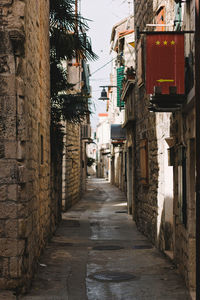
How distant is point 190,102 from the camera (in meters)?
7.11

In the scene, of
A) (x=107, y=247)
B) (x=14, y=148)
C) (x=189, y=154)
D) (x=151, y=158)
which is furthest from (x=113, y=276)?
(x=151, y=158)

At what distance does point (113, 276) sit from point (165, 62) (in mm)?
3611

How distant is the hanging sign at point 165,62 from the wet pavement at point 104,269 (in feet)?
9.82

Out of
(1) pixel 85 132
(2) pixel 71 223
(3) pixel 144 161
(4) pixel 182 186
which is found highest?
(1) pixel 85 132

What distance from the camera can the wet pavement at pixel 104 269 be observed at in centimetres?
743

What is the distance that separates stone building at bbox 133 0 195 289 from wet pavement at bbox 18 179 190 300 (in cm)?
33

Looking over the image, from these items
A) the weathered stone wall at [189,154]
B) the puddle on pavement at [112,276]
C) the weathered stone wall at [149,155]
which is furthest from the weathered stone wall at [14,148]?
the weathered stone wall at [149,155]

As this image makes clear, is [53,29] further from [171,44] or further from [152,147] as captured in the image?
[171,44]

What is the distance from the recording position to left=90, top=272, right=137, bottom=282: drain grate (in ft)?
27.4

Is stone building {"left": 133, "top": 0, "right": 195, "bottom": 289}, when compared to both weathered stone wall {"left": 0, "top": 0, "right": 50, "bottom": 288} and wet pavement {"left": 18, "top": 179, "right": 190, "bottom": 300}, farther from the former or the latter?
weathered stone wall {"left": 0, "top": 0, "right": 50, "bottom": 288}

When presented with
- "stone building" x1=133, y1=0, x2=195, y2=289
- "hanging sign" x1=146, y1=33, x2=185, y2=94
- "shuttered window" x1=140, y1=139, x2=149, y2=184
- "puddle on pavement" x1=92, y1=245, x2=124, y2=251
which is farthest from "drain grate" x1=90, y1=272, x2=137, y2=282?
"shuttered window" x1=140, y1=139, x2=149, y2=184

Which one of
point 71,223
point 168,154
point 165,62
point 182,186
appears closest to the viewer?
point 165,62

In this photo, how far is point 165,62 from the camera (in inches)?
303

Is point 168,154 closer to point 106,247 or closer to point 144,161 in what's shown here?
point 106,247
